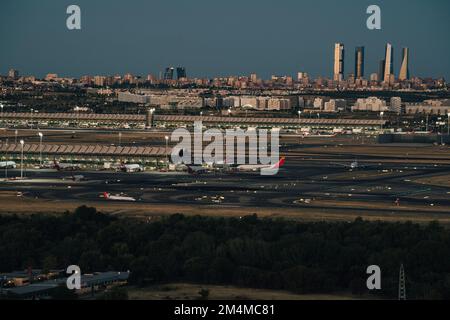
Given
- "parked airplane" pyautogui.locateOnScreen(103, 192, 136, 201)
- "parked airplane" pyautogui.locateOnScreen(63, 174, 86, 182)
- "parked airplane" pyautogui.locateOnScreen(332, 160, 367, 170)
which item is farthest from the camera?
"parked airplane" pyautogui.locateOnScreen(332, 160, 367, 170)

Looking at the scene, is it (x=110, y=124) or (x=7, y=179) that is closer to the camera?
(x=7, y=179)

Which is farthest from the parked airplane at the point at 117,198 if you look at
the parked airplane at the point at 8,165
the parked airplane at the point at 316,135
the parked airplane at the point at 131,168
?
the parked airplane at the point at 316,135

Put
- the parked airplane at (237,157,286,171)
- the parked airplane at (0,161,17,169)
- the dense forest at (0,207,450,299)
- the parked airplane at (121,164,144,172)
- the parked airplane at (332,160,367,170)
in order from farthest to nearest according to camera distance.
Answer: the parked airplane at (332,160,367,170)
the parked airplane at (237,157,286,171)
the parked airplane at (0,161,17,169)
the parked airplane at (121,164,144,172)
the dense forest at (0,207,450,299)

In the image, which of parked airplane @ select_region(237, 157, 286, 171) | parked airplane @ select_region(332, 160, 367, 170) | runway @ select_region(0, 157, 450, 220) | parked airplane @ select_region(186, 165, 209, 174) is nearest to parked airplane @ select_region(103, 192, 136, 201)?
runway @ select_region(0, 157, 450, 220)

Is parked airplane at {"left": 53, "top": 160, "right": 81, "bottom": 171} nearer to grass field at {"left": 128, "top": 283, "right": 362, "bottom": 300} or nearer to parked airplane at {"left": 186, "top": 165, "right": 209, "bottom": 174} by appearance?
parked airplane at {"left": 186, "top": 165, "right": 209, "bottom": 174}

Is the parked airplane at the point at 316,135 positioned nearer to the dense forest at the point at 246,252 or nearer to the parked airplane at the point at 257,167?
the parked airplane at the point at 257,167

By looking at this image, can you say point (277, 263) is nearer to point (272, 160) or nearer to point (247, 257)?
point (247, 257)

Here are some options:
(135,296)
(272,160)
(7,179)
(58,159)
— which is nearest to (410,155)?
(272,160)

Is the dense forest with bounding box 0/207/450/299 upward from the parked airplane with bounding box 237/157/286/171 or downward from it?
upward

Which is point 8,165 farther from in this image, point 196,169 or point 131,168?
point 196,169
